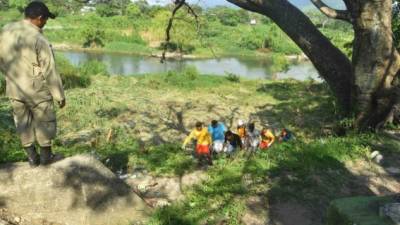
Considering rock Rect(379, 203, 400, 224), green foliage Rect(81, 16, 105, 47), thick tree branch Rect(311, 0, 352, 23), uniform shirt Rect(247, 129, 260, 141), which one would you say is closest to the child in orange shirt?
uniform shirt Rect(247, 129, 260, 141)

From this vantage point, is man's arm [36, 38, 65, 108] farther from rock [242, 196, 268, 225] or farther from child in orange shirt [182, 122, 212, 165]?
child in orange shirt [182, 122, 212, 165]

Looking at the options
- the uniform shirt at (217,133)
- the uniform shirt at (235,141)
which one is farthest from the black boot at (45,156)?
the uniform shirt at (235,141)

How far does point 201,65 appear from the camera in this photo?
44.2m

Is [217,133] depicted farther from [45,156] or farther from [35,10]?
[35,10]

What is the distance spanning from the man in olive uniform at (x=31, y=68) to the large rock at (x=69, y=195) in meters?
0.47

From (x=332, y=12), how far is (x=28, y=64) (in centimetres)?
515

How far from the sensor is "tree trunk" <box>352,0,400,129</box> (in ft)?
23.6

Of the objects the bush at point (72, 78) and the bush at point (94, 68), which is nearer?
the bush at point (72, 78)

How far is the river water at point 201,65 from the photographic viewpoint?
38250 millimetres

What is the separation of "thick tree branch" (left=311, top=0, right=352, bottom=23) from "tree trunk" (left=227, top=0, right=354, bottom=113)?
34 centimetres

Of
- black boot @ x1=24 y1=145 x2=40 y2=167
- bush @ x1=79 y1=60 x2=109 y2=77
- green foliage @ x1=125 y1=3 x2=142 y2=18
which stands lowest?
green foliage @ x1=125 y1=3 x2=142 y2=18

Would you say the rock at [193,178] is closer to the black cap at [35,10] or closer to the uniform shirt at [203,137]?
the uniform shirt at [203,137]

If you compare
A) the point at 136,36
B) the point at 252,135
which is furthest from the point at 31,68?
the point at 136,36

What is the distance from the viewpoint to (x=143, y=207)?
4.60 meters
